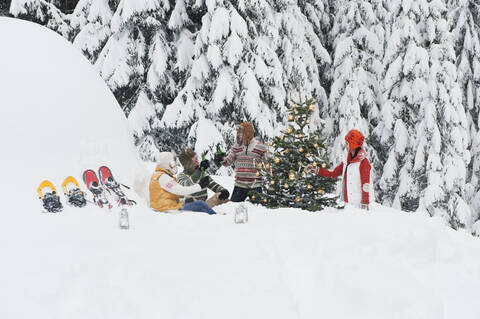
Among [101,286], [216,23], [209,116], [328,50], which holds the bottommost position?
[101,286]

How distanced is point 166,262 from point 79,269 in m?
0.75

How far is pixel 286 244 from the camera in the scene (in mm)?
4391

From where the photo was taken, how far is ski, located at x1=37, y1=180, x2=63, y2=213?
462 centimetres

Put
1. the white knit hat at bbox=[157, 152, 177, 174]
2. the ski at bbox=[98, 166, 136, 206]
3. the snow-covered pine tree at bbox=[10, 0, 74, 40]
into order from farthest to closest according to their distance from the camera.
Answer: the snow-covered pine tree at bbox=[10, 0, 74, 40] → the white knit hat at bbox=[157, 152, 177, 174] → the ski at bbox=[98, 166, 136, 206]

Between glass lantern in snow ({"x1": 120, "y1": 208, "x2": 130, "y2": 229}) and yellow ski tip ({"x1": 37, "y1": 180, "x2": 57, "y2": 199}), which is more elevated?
yellow ski tip ({"x1": 37, "y1": 180, "x2": 57, "y2": 199})

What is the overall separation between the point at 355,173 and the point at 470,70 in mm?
10985

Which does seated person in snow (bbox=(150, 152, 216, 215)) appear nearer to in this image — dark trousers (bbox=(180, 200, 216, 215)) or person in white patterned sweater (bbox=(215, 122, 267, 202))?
dark trousers (bbox=(180, 200, 216, 215))

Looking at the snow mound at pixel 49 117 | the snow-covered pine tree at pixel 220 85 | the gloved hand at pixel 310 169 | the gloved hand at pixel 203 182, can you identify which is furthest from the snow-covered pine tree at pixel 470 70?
the snow mound at pixel 49 117

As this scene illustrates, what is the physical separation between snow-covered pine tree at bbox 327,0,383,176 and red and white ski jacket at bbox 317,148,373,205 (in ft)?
24.9

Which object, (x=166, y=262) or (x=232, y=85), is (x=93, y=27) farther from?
(x=166, y=262)

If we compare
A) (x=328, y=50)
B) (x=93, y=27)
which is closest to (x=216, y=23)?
(x=93, y=27)

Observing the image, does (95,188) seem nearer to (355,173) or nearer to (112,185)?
(112,185)

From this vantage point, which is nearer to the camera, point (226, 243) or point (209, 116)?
point (226, 243)

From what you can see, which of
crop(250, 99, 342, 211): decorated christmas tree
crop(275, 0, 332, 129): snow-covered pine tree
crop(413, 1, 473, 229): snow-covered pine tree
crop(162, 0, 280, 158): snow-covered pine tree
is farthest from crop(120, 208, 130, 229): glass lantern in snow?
crop(413, 1, 473, 229): snow-covered pine tree
